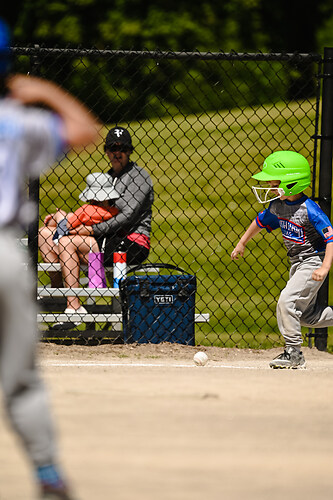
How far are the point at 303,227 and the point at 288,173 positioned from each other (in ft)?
1.22

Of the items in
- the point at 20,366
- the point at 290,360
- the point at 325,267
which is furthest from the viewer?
the point at 290,360

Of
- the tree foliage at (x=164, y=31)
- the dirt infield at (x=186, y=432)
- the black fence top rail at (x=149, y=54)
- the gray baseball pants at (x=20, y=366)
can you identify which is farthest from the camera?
the tree foliage at (x=164, y=31)

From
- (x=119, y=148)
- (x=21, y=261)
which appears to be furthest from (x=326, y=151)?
(x=21, y=261)

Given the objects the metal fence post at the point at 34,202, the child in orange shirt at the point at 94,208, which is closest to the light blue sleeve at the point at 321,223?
the child in orange shirt at the point at 94,208

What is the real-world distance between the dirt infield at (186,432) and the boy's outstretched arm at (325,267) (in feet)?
1.99

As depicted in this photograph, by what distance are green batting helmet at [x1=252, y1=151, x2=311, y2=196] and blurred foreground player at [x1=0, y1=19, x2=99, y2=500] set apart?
10.7 ft

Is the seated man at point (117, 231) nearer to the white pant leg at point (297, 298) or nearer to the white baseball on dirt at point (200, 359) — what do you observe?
the white baseball on dirt at point (200, 359)

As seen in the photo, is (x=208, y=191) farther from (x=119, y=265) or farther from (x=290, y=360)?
(x=290, y=360)

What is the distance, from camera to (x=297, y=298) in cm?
593

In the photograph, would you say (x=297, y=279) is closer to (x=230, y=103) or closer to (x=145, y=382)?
(x=145, y=382)

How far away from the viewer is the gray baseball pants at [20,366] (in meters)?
2.69

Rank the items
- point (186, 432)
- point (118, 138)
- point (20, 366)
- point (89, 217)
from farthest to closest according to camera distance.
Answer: point (118, 138) < point (89, 217) < point (186, 432) < point (20, 366)

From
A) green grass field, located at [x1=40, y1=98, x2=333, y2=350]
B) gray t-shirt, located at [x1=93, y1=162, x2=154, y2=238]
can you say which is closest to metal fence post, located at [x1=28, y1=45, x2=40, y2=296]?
gray t-shirt, located at [x1=93, y1=162, x2=154, y2=238]

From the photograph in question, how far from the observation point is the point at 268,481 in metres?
3.34
